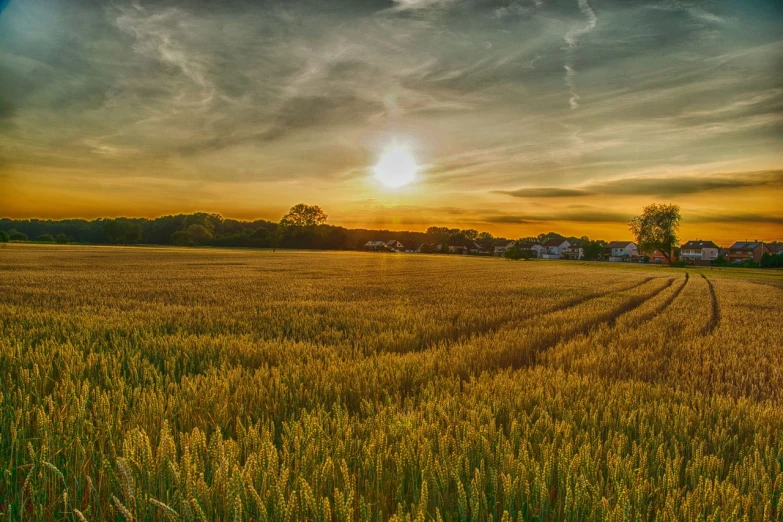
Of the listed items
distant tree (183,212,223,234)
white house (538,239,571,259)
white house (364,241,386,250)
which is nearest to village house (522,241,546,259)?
white house (538,239,571,259)

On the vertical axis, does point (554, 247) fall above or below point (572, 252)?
above

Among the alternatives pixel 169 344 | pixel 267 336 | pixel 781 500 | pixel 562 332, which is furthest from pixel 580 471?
pixel 562 332

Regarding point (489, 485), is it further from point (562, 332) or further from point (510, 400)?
point (562, 332)

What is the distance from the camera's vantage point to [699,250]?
15862cm

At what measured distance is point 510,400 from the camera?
377cm

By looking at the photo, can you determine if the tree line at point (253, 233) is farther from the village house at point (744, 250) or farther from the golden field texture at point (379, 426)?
the golden field texture at point (379, 426)

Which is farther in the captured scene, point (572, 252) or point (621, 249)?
point (572, 252)

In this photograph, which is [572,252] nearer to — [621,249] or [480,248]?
[621,249]

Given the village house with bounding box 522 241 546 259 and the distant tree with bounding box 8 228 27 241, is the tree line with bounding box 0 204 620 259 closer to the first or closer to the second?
the distant tree with bounding box 8 228 27 241

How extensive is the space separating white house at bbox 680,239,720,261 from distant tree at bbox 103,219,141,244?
620 feet

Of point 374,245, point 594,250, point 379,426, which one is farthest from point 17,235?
point 594,250

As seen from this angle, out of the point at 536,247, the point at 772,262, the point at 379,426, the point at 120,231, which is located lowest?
the point at 379,426

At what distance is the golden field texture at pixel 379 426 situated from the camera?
1.98 meters

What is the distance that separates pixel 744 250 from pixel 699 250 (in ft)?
45.6
